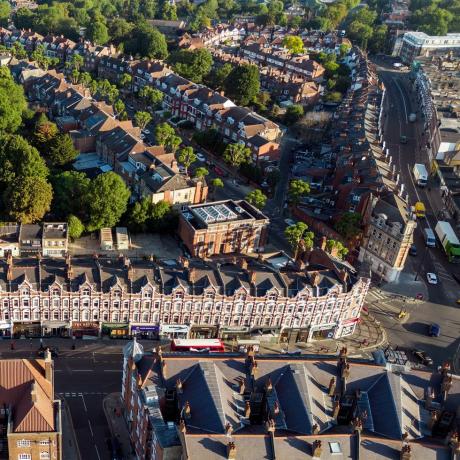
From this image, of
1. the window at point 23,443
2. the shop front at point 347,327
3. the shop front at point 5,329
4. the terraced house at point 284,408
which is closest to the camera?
the window at point 23,443

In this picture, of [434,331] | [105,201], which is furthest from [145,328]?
[434,331]

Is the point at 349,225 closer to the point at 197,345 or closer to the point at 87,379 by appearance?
the point at 197,345

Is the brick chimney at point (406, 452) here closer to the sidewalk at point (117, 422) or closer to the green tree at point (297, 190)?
the sidewalk at point (117, 422)

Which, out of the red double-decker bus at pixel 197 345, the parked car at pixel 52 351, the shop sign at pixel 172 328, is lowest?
the parked car at pixel 52 351

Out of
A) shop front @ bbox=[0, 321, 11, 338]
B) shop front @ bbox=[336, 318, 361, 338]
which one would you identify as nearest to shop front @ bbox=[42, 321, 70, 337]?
shop front @ bbox=[0, 321, 11, 338]

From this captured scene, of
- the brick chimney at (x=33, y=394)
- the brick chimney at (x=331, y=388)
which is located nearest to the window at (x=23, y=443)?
A: the brick chimney at (x=33, y=394)

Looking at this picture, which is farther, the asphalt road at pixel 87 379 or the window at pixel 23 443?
the asphalt road at pixel 87 379
